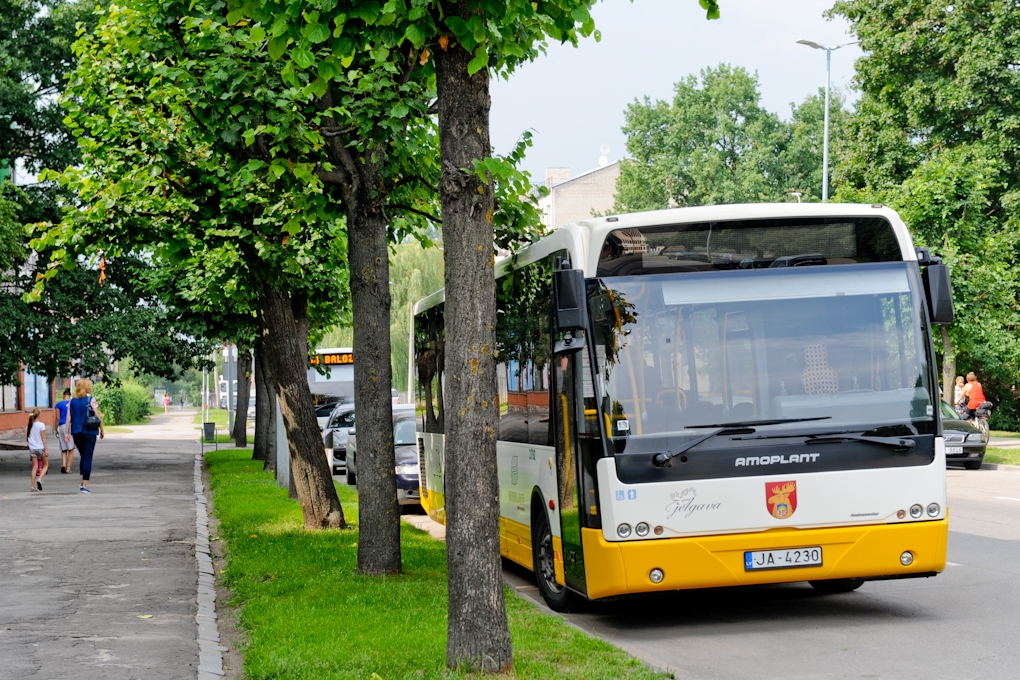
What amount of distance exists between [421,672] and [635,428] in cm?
235

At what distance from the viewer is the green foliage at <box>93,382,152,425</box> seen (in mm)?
73125

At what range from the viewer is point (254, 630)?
8711 mm

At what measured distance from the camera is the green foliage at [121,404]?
73.1 meters

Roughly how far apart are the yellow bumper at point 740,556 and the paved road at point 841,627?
1.31 ft

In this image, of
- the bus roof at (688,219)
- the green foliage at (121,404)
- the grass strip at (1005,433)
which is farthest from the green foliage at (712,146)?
the bus roof at (688,219)

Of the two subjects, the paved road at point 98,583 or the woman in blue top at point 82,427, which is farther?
the woman in blue top at point 82,427

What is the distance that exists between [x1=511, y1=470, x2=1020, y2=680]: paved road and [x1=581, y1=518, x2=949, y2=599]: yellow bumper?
398 millimetres

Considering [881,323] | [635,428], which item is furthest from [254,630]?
[881,323]

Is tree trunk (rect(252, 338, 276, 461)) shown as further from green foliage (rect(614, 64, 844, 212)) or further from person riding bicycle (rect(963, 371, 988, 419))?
green foliage (rect(614, 64, 844, 212))

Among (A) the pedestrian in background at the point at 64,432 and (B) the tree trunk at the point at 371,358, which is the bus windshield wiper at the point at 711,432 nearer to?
(B) the tree trunk at the point at 371,358

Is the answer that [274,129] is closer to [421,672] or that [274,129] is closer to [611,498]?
[611,498]

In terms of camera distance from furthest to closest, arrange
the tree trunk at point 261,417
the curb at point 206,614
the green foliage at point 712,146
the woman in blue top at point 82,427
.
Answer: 1. the green foliage at point 712,146
2. the tree trunk at point 261,417
3. the woman in blue top at point 82,427
4. the curb at point 206,614

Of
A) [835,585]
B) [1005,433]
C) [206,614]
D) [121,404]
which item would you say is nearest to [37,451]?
[206,614]

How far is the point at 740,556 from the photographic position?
840 cm
